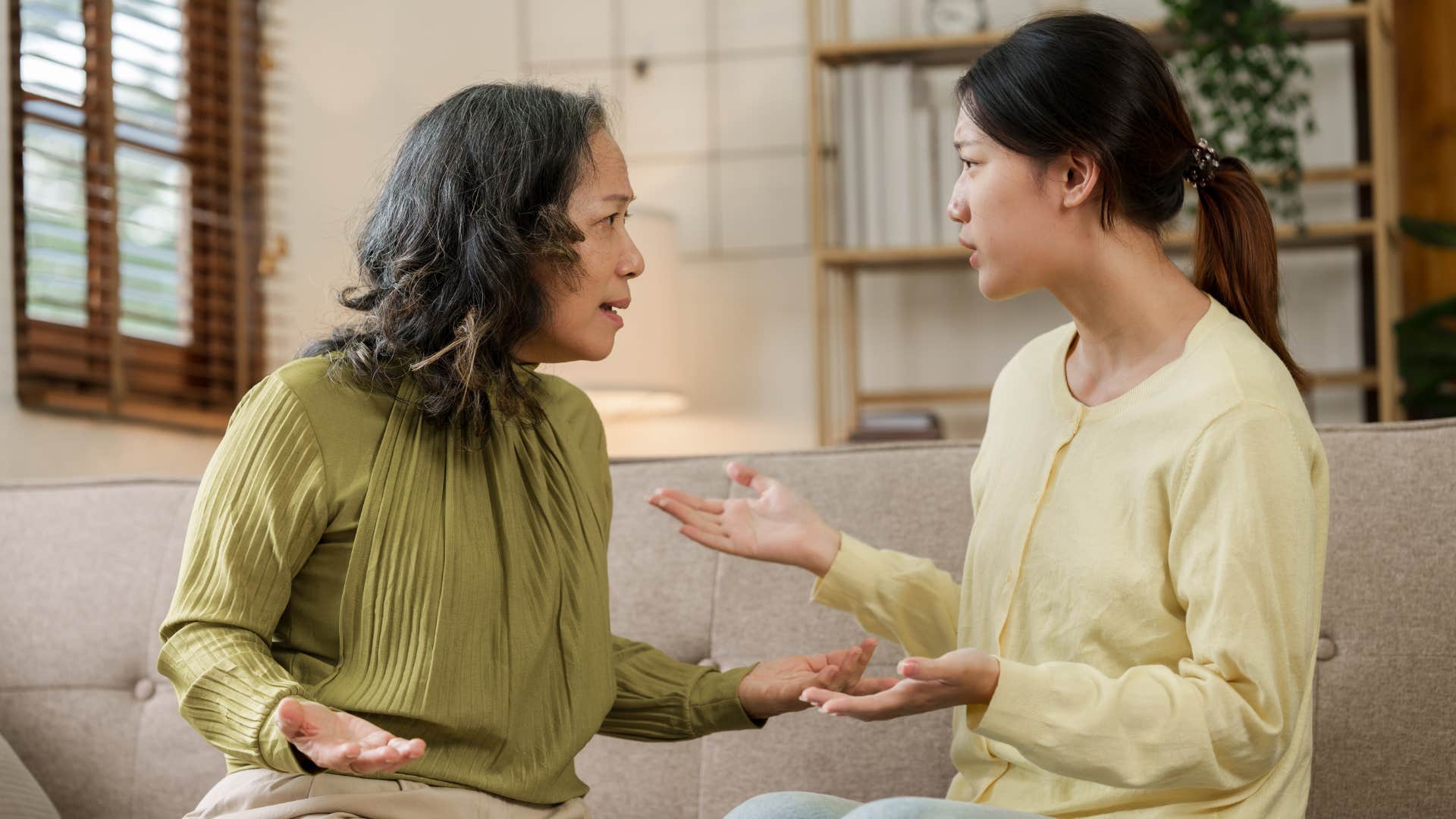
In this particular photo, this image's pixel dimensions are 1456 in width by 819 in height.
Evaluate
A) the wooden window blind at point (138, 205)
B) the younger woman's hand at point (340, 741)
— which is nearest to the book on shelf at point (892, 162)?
the wooden window blind at point (138, 205)

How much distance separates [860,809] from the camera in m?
1.04

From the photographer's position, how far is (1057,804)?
121cm

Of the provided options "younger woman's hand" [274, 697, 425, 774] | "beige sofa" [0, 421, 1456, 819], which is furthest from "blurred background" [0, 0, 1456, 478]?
"younger woman's hand" [274, 697, 425, 774]

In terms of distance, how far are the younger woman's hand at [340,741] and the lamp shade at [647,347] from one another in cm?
198

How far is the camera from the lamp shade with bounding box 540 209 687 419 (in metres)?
3.04

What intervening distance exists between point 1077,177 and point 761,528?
42cm

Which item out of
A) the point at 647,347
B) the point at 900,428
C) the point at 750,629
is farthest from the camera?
the point at 647,347

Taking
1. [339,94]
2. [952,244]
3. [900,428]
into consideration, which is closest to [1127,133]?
[900,428]

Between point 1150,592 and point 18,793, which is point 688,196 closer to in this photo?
point 18,793

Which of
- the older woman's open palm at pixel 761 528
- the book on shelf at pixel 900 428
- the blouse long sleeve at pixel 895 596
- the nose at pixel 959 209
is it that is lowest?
the blouse long sleeve at pixel 895 596

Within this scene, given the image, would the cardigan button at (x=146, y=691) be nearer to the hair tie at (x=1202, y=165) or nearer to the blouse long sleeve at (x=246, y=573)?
the blouse long sleeve at (x=246, y=573)

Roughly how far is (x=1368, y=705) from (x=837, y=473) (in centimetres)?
60

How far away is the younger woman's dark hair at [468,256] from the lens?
4.19ft

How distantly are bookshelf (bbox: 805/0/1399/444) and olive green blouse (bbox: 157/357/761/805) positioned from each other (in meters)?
1.88
